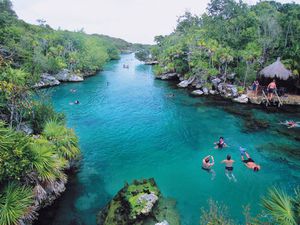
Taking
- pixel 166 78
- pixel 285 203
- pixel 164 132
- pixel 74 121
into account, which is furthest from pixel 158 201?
pixel 166 78

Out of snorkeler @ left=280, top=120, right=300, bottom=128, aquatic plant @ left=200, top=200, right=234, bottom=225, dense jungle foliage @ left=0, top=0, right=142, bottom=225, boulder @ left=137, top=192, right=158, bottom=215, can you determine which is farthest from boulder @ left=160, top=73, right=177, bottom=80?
aquatic plant @ left=200, top=200, right=234, bottom=225

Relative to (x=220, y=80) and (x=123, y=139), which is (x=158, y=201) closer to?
(x=123, y=139)

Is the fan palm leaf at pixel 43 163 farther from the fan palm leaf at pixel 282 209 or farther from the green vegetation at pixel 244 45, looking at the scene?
the green vegetation at pixel 244 45

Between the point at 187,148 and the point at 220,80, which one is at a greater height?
the point at 220,80

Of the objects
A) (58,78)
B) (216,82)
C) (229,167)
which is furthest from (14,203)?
(58,78)

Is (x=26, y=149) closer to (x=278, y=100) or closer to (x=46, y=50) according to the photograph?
(x=278, y=100)

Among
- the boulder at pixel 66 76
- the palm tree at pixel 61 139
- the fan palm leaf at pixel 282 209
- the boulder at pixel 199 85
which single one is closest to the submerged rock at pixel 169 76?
the boulder at pixel 199 85
